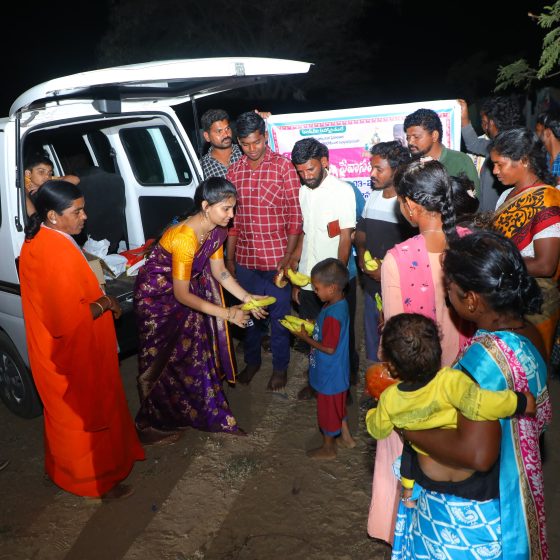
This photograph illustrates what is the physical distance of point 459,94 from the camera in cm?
1902

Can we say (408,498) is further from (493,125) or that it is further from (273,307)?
(493,125)

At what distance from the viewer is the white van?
351 centimetres

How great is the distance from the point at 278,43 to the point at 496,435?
1682 centimetres

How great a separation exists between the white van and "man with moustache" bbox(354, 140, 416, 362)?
1.14 metres

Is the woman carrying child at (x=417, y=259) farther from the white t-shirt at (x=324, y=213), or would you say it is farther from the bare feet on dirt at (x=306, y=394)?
the bare feet on dirt at (x=306, y=394)

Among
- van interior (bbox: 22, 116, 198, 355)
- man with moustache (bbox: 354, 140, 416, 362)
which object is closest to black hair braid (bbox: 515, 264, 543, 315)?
man with moustache (bbox: 354, 140, 416, 362)

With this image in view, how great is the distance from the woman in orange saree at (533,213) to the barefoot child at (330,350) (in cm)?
98

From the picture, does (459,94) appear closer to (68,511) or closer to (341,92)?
(341,92)

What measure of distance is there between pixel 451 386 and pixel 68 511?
2.61 metres

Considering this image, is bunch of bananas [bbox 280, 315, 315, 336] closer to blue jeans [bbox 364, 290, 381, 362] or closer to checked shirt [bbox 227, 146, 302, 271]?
blue jeans [bbox 364, 290, 381, 362]

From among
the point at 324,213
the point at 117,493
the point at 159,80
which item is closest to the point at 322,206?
the point at 324,213

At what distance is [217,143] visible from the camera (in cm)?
498

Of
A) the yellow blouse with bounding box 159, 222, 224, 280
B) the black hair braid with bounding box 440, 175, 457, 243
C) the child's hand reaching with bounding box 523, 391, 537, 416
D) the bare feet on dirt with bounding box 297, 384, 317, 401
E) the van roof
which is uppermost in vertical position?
the van roof

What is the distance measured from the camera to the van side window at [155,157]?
5.30 m
